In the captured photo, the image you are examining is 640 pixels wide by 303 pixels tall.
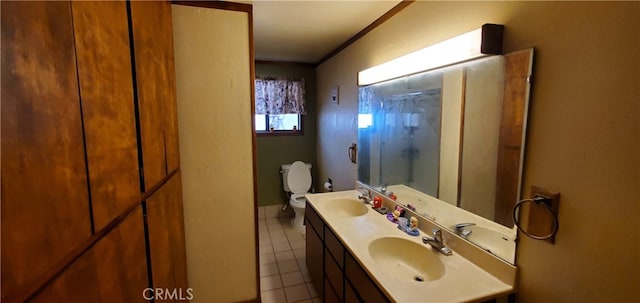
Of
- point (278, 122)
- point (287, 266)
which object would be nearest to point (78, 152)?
point (287, 266)

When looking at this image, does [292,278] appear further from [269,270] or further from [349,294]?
[349,294]

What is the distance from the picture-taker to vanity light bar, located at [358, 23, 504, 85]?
1181 mm

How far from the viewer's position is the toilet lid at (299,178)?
12.3 feet

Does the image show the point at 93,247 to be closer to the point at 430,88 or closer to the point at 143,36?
the point at 143,36

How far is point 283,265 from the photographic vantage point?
2680mm

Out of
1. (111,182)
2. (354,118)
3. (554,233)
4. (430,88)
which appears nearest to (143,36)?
(111,182)

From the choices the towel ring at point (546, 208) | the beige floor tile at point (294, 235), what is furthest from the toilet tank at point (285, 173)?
the towel ring at point (546, 208)

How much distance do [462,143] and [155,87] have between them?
1.52 meters

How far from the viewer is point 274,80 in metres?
3.74

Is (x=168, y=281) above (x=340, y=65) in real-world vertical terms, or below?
below

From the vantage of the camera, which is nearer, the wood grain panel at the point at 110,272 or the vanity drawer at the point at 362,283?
the wood grain panel at the point at 110,272

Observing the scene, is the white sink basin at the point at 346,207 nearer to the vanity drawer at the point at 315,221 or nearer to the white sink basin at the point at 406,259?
the vanity drawer at the point at 315,221

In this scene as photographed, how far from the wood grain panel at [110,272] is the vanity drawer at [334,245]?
976 millimetres

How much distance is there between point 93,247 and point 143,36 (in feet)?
2.63
